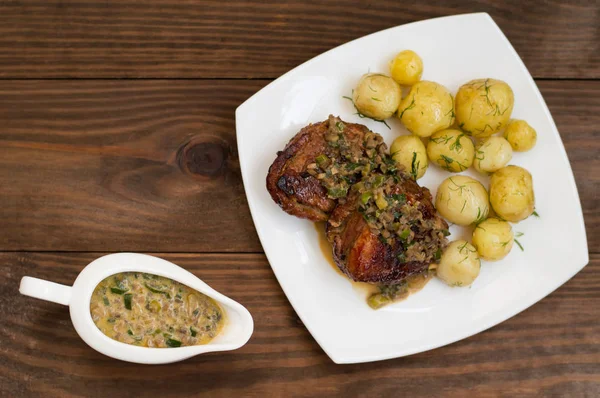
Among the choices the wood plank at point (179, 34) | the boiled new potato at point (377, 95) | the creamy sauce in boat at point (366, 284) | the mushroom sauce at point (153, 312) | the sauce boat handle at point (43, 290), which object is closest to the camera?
the sauce boat handle at point (43, 290)

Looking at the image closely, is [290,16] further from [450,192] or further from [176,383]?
[176,383]

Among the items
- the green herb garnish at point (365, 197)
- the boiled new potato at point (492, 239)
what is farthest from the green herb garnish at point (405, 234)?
the boiled new potato at point (492, 239)

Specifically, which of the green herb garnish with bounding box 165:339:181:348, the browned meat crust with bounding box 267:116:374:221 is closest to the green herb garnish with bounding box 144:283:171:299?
the green herb garnish with bounding box 165:339:181:348

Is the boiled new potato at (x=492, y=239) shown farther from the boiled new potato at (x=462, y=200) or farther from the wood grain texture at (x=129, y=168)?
the wood grain texture at (x=129, y=168)

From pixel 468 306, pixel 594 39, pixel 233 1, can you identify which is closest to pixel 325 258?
pixel 468 306

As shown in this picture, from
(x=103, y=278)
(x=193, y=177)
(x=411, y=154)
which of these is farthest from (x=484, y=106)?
(x=103, y=278)
